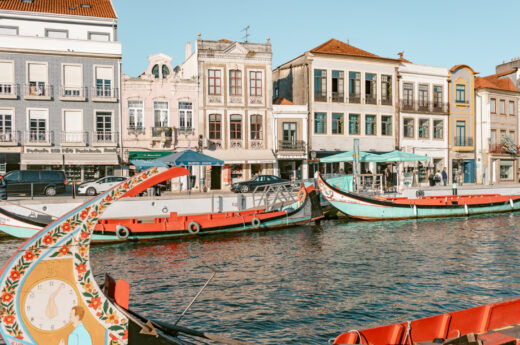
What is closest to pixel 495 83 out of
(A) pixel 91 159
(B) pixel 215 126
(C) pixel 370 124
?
(C) pixel 370 124

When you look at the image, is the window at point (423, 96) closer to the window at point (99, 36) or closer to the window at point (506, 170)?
the window at point (506, 170)

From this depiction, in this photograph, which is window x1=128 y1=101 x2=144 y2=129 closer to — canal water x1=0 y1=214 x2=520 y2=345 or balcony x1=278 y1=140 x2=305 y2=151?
balcony x1=278 y1=140 x2=305 y2=151

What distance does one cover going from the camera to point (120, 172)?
1415 inches

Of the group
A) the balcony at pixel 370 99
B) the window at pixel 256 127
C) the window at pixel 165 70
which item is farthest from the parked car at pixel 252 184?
the balcony at pixel 370 99

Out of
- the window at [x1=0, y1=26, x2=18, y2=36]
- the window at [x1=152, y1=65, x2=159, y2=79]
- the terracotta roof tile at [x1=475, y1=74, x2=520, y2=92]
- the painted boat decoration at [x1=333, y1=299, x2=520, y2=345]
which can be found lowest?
the painted boat decoration at [x1=333, y1=299, x2=520, y2=345]

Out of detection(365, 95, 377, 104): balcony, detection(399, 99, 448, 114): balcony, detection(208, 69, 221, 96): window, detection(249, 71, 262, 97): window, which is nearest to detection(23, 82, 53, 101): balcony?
detection(208, 69, 221, 96): window

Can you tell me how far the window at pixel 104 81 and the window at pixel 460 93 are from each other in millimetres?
32310

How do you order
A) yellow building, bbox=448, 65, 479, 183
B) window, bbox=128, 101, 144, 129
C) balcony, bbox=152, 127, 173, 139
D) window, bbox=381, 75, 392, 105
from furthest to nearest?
yellow building, bbox=448, 65, 479, 183 < window, bbox=381, 75, 392, 105 < balcony, bbox=152, 127, 173, 139 < window, bbox=128, 101, 144, 129

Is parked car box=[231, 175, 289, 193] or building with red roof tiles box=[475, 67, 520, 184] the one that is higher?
building with red roof tiles box=[475, 67, 520, 184]

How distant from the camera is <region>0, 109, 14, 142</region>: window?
1328 inches

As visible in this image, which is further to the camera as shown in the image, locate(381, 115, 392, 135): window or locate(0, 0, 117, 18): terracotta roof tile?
locate(381, 115, 392, 135): window

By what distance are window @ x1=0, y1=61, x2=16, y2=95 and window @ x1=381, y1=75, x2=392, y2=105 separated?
97.9ft

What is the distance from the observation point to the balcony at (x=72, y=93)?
35.3 metres

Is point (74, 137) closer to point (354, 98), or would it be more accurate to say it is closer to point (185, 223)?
point (185, 223)
